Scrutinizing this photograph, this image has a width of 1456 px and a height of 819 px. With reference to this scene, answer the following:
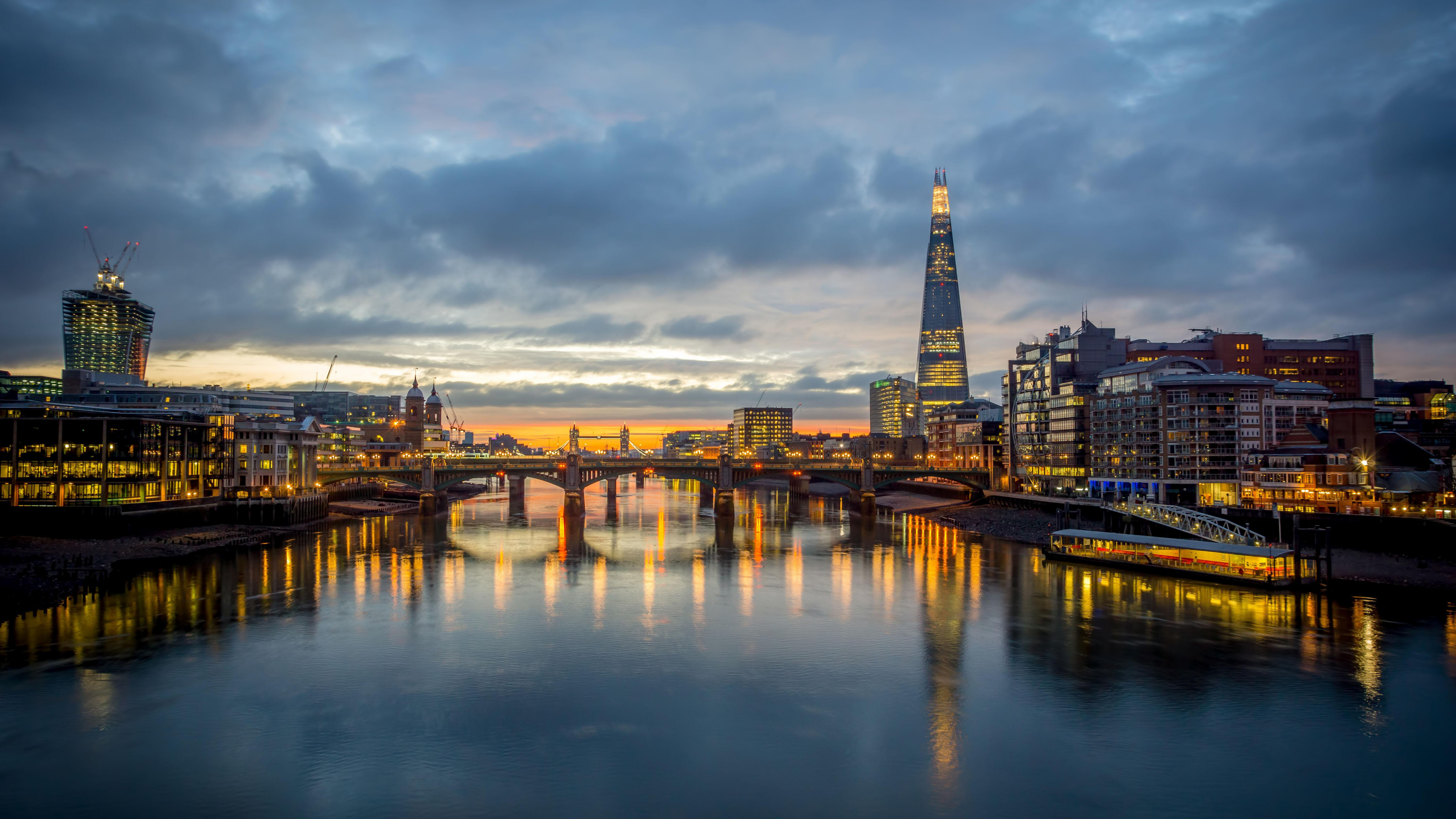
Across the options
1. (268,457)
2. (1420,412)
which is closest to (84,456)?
(268,457)

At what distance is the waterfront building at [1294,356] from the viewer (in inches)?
5231

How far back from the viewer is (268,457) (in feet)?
336

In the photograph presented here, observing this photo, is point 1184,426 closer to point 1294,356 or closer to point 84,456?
point 1294,356

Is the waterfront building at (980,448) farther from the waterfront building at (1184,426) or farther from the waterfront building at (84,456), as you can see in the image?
the waterfront building at (84,456)

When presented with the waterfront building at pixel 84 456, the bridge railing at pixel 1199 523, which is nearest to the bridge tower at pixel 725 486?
the bridge railing at pixel 1199 523

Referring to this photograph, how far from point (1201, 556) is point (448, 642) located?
175ft

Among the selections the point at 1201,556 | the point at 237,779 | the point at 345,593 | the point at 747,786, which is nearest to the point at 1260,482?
the point at 1201,556

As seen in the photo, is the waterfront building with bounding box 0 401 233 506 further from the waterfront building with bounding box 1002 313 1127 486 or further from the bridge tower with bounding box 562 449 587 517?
the waterfront building with bounding box 1002 313 1127 486

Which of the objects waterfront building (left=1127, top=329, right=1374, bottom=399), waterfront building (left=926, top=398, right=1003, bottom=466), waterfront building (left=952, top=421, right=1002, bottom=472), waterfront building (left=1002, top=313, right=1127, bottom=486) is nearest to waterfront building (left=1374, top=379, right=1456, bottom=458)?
waterfront building (left=1127, top=329, right=1374, bottom=399)

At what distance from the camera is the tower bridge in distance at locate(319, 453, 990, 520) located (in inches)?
4464

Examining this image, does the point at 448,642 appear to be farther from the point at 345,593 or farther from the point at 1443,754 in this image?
the point at 1443,754

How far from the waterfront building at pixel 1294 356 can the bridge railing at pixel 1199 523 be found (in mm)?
64145

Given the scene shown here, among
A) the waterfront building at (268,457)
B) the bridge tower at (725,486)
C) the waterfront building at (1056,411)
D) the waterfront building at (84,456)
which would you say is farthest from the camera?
the bridge tower at (725,486)

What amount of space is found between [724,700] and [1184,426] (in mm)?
77457
